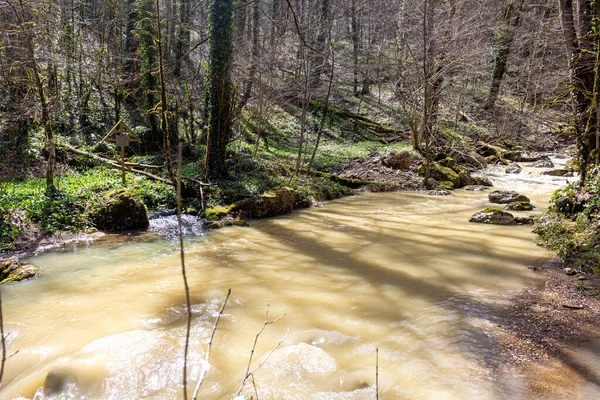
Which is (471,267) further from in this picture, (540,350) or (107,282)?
(107,282)

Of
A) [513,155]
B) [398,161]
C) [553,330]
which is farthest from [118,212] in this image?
[513,155]

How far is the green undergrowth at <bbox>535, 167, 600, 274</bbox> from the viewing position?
205 inches

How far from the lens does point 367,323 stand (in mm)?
3979

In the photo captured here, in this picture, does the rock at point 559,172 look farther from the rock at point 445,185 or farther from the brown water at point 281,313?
the brown water at point 281,313

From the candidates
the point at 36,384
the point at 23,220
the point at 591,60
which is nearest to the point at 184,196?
the point at 23,220

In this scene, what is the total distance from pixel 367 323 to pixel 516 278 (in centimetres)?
258

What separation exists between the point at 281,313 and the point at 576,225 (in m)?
5.26

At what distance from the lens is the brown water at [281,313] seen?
3.05 metres

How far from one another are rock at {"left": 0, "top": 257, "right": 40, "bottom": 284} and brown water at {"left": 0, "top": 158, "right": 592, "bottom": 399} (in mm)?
199

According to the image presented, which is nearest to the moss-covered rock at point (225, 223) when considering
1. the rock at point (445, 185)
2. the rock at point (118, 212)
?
the rock at point (118, 212)

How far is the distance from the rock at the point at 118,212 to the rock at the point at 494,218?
26.3ft

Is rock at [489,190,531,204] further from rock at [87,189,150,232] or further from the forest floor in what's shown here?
rock at [87,189,150,232]

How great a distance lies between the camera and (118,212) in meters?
8.22

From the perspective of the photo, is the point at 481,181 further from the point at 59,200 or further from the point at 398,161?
the point at 59,200
